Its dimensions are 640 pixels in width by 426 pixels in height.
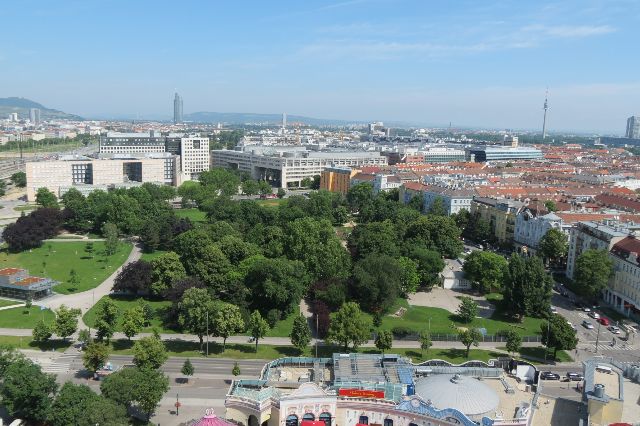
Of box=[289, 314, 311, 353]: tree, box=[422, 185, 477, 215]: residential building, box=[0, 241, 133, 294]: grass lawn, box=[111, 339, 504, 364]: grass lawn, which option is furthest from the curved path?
box=[422, 185, 477, 215]: residential building

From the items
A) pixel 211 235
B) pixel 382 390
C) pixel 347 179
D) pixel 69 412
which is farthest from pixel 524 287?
pixel 347 179

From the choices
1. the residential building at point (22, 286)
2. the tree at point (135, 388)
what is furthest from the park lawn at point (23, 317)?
the tree at point (135, 388)

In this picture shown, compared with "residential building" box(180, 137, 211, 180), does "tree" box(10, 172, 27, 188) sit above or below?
below

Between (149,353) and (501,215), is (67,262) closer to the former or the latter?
(149,353)

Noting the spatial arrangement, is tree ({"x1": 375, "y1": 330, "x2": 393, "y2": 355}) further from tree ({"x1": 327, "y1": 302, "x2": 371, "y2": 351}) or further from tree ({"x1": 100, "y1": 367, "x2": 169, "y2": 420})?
tree ({"x1": 100, "y1": 367, "x2": 169, "y2": 420})

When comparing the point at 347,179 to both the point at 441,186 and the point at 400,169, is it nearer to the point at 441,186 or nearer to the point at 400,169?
the point at 400,169

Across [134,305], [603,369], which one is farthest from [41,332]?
[603,369]
